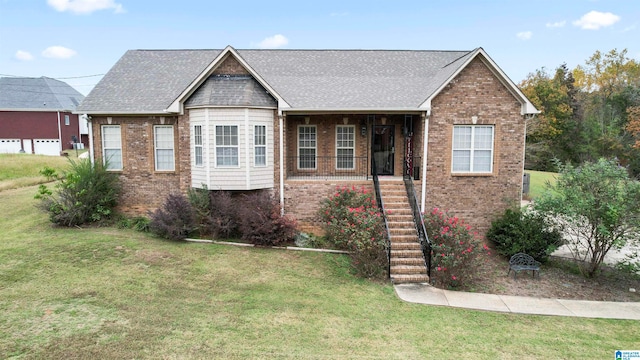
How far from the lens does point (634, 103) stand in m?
41.3

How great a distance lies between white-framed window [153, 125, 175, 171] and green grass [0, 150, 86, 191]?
10088mm

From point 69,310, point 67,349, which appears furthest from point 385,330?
point 69,310

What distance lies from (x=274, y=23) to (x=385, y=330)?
2705cm

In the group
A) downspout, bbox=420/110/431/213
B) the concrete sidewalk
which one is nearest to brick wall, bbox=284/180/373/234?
downspout, bbox=420/110/431/213

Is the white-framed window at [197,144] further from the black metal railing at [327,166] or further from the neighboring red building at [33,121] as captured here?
the neighboring red building at [33,121]

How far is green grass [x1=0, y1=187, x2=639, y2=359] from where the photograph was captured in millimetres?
7094

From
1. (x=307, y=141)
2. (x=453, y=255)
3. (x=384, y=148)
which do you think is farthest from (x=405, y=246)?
(x=307, y=141)

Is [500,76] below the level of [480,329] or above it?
above

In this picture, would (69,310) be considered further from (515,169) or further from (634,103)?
(634,103)

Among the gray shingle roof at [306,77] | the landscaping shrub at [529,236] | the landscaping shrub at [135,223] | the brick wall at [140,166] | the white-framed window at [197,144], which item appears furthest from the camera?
the brick wall at [140,166]

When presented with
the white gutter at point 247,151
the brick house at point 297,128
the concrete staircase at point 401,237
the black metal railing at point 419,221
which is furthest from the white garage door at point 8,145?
the black metal railing at point 419,221

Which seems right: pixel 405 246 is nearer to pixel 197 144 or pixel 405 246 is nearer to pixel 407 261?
pixel 407 261

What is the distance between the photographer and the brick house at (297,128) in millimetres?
14062

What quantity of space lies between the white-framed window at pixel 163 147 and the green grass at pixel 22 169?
10.1 meters
